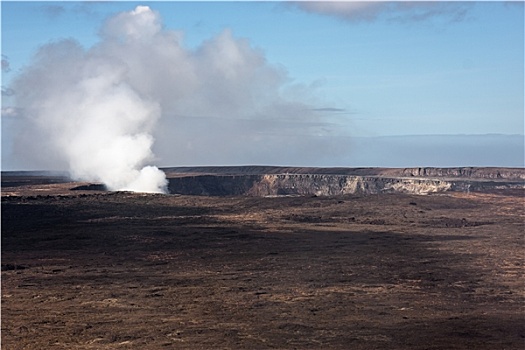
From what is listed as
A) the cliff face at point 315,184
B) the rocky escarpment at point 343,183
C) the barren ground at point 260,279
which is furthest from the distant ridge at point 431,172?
the barren ground at point 260,279

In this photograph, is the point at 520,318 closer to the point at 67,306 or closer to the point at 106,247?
the point at 67,306

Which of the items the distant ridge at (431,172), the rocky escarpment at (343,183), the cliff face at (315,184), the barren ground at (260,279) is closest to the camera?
the barren ground at (260,279)

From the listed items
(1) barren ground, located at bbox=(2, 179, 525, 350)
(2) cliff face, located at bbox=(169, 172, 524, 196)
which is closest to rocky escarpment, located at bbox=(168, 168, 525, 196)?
(2) cliff face, located at bbox=(169, 172, 524, 196)

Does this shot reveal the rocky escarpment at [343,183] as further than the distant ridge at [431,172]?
No

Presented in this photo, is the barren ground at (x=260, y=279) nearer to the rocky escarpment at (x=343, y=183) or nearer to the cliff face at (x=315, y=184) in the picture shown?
the cliff face at (x=315, y=184)

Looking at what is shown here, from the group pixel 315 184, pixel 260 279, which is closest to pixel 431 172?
pixel 315 184

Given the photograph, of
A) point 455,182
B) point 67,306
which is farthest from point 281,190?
point 67,306

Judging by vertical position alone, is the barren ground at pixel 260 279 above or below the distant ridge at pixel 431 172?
below
